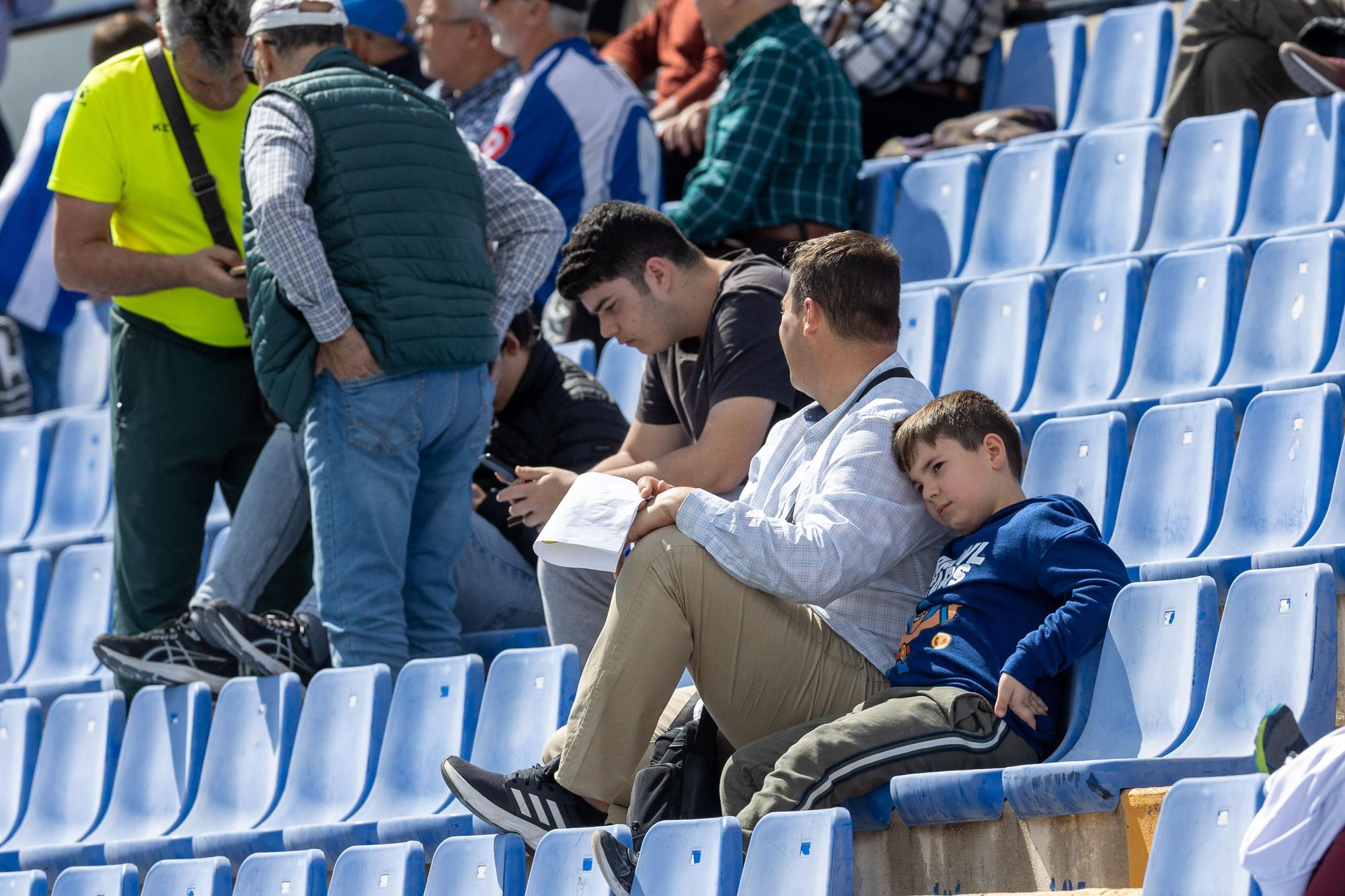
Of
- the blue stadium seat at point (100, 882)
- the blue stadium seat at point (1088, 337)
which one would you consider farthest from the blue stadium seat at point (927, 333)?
the blue stadium seat at point (100, 882)

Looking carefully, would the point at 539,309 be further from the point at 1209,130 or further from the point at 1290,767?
the point at 1290,767

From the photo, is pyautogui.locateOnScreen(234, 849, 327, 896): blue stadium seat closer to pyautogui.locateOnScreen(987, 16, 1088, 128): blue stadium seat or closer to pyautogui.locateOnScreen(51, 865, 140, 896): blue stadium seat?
pyautogui.locateOnScreen(51, 865, 140, 896): blue stadium seat

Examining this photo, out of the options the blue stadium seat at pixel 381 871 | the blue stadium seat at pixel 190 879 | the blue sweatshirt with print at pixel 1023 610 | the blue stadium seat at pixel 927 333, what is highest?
the blue sweatshirt with print at pixel 1023 610

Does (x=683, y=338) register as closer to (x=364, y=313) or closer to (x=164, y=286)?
(x=364, y=313)

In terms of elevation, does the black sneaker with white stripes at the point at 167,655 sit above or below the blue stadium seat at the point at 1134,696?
below

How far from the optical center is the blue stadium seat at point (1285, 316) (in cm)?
369

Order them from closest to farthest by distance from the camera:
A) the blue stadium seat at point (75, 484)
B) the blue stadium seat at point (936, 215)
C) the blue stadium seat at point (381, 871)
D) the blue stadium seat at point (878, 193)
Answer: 1. the blue stadium seat at point (381, 871)
2. the blue stadium seat at point (936, 215)
3. the blue stadium seat at point (878, 193)
4. the blue stadium seat at point (75, 484)

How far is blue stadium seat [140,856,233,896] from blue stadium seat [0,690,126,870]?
2.10 feet

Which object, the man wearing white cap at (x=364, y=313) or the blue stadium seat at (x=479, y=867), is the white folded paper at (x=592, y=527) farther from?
the man wearing white cap at (x=364, y=313)

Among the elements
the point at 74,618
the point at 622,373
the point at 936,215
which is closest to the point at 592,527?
the point at 622,373

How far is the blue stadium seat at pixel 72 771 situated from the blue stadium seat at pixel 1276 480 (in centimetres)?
207

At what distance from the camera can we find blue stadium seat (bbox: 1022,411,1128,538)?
135 inches

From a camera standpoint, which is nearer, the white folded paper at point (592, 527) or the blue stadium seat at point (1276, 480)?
the white folded paper at point (592, 527)

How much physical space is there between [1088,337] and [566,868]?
1.82 metres
